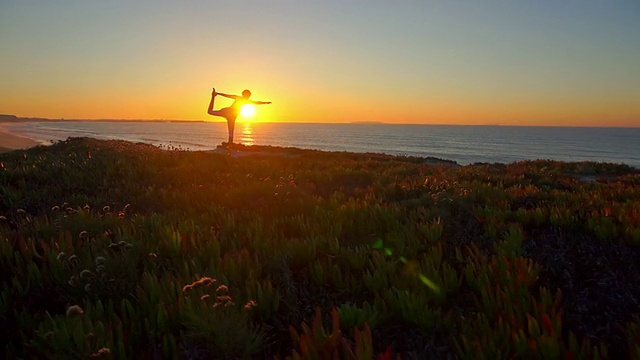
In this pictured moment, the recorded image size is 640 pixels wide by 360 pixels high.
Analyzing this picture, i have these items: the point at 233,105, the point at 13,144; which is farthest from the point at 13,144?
the point at 233,105

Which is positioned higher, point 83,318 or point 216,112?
point 216,112

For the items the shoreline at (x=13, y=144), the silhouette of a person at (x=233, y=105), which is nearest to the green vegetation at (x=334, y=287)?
the silhouette of a person at (x=233, y=105)

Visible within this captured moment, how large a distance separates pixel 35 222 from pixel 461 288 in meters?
4.32

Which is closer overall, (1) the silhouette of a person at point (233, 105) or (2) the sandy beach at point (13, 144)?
(1) the silhouette of a person at point (233, 105)

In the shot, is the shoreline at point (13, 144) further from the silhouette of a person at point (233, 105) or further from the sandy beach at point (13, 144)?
the silhouette of a person at point (233, 105)

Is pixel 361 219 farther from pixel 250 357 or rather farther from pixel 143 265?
pixel 250 357

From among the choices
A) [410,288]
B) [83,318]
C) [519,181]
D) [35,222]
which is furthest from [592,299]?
[519,181]

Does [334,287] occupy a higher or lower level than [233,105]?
lower

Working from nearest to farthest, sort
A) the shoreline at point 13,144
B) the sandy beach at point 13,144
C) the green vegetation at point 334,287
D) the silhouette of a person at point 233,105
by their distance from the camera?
the green vegetation at point 334,287 → the silhouette of a person at point 233,105 → the shoreline at point 13,144 → the sandy beach at point 13,144

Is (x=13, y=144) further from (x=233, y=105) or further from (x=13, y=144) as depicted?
(x=233, y=105)

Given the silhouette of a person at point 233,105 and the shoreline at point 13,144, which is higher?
the silhouette of a person at point 233,105

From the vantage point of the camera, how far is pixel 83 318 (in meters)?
2.29

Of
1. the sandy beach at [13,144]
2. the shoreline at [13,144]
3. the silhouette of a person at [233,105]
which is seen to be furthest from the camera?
the sandy beach at [13,144]

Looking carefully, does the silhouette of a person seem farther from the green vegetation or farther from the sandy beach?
the sandy beach
